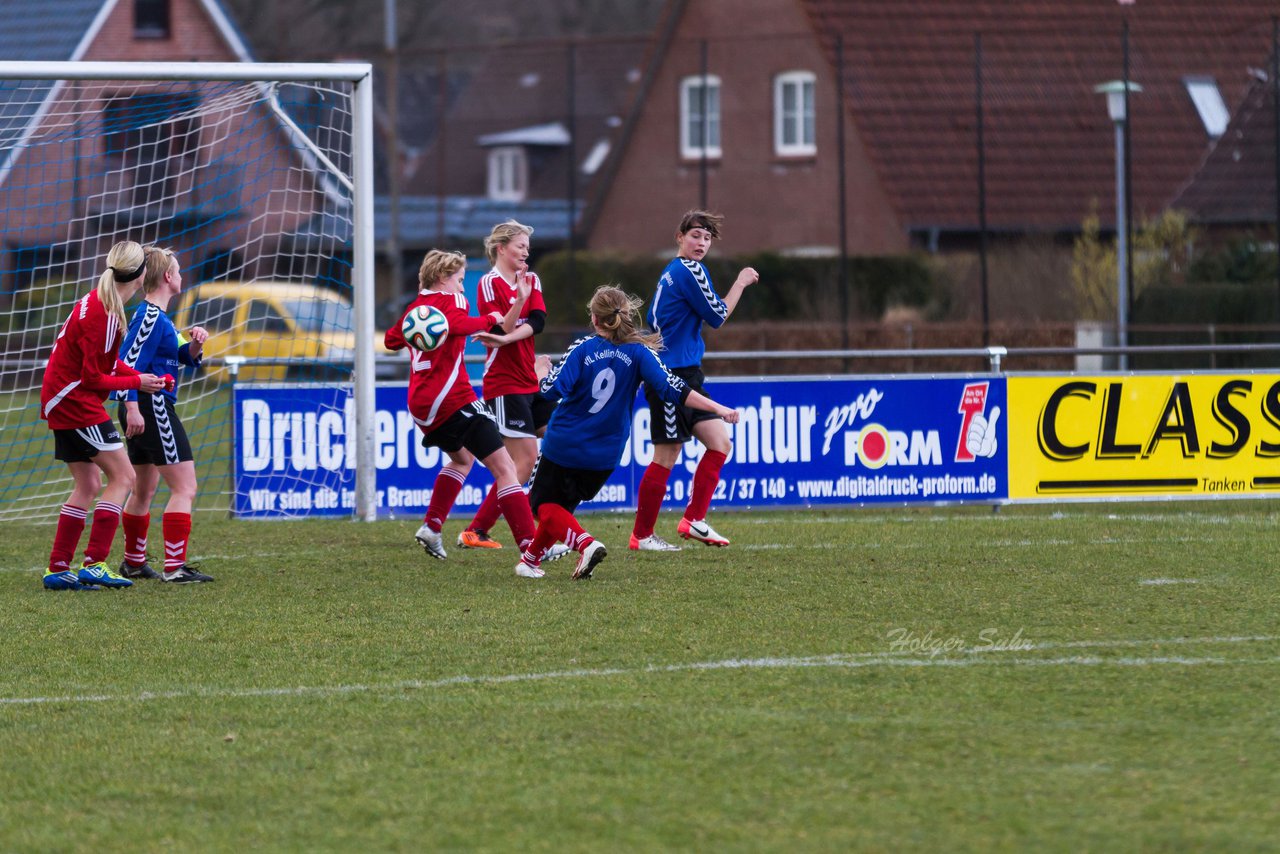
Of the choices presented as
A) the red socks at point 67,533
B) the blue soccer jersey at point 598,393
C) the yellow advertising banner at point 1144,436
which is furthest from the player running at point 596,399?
the yellow advertising banner at point 1144,436

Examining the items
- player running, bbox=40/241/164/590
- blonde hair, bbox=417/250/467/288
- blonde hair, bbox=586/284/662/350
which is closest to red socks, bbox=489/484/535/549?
blonde hair, bbox=586/284/662/350

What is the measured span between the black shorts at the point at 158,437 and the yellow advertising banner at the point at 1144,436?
20.2ft

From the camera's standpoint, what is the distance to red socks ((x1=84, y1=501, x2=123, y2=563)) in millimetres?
8969

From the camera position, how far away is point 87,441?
343 inches

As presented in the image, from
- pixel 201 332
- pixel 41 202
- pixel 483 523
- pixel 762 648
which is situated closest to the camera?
pixel 762 648

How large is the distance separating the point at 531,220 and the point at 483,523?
104 feet

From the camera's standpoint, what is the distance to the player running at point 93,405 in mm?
8500

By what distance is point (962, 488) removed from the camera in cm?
1253

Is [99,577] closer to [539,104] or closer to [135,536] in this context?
[135,536]

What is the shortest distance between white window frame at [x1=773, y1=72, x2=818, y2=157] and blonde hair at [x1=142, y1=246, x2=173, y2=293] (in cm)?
2412

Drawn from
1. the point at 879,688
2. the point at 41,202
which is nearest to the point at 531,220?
the point at 41,202

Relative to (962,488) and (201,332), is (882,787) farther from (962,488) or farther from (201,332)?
(962,488)

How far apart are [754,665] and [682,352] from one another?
382cm

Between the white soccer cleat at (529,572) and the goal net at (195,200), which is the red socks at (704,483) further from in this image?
the goal net at (195,200)
